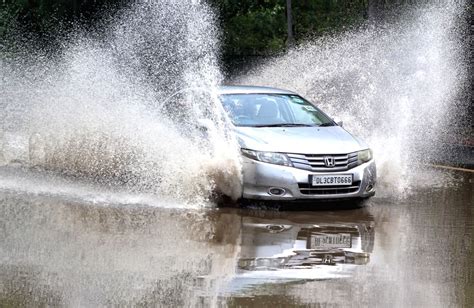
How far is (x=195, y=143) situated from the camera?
1293cm

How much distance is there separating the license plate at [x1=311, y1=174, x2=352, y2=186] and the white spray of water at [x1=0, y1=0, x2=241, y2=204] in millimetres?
857

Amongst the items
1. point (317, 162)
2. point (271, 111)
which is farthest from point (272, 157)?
point (271, 111)

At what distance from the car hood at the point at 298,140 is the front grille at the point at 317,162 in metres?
0.05

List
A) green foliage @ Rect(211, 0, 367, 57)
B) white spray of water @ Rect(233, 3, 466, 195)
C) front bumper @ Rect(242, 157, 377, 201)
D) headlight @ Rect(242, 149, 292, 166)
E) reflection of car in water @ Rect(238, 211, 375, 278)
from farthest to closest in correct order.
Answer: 1. green foliage @ Rect(211, 0, 367, 57)
2. white spray of water @ Rect(233, 3, 466, 195)
3. headlight @ Rect(242, 149, 292, 166)
4. front bumper @ Rect(242, 157, 377, 201)
5. reflection of car in water @ Rect(238, 211, 375, 278)

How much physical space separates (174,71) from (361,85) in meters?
9.21

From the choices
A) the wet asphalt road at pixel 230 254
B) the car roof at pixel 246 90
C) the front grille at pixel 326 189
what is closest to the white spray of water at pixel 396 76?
the car roof at pixel 246 90

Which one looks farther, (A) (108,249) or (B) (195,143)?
(B) (195,143)

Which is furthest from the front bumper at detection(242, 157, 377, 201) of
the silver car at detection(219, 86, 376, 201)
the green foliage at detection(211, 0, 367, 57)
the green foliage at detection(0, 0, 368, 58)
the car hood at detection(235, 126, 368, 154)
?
the green foliage at detection(211, 0, 367, 57)

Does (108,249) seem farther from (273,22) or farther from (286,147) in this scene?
(273,22)

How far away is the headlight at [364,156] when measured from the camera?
40.8ft

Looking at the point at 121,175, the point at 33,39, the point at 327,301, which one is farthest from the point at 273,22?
the point at 327,301

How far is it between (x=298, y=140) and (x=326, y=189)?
70 cm

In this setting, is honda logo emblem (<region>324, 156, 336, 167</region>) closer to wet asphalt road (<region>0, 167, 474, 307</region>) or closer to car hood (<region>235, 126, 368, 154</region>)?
car hood (<region>235, 126, 368, 154</region>)

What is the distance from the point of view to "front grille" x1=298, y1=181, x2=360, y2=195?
11.9 meters
